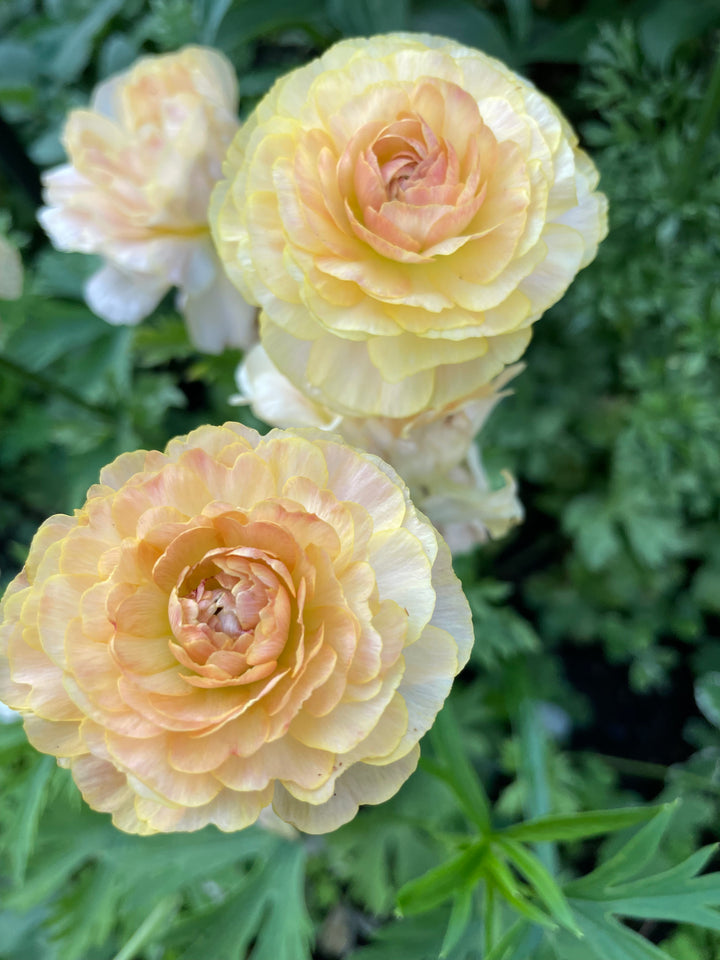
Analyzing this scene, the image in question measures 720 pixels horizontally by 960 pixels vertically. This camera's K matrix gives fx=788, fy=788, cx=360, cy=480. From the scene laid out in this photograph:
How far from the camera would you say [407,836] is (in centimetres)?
99

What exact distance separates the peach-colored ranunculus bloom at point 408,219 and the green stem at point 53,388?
45 cm

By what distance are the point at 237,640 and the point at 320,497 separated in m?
0.09

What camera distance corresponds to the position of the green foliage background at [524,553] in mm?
718

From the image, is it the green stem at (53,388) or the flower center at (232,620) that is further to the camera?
the green stem at (53,388)

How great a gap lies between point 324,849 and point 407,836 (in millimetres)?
111

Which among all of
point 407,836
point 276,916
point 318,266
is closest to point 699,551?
point 407,836

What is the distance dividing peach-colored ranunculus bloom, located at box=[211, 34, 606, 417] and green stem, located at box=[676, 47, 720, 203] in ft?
1.07

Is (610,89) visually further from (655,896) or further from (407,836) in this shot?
(407,836)

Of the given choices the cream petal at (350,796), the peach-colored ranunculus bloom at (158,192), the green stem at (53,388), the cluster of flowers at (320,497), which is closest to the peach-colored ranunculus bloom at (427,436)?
the cluster of flowers at (320,497)

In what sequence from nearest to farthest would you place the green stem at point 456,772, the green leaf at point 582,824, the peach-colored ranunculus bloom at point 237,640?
the peach-colored ranunculus bloom at point 237,640 < the green leaf at point 582,824 < the green stem at point 456,772

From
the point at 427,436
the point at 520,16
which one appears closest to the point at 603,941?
the point at 427,436

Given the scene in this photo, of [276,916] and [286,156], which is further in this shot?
[276,916]

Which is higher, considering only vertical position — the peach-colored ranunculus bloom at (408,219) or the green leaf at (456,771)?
the peach-colored ranunculus bloom at (408,219)

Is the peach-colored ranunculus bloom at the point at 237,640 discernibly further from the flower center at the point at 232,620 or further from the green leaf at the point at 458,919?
the green leaf at the point at 458,919
